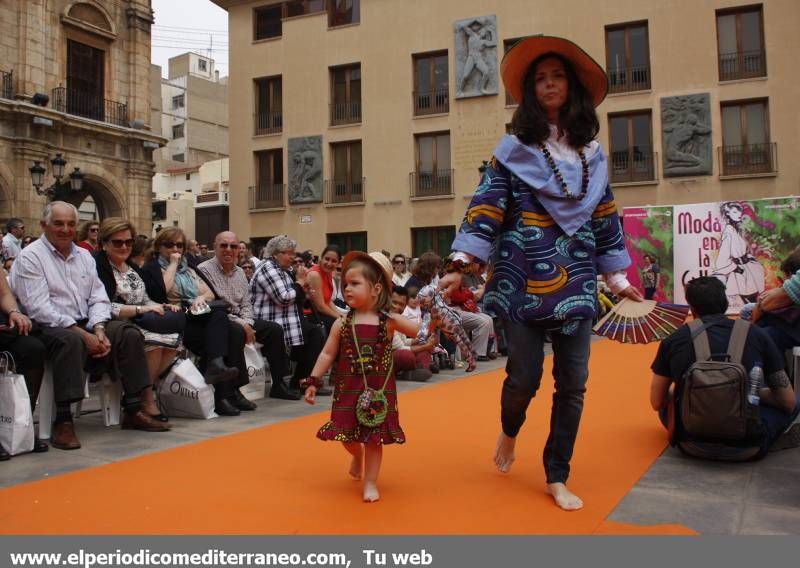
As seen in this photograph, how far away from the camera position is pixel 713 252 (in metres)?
15.1

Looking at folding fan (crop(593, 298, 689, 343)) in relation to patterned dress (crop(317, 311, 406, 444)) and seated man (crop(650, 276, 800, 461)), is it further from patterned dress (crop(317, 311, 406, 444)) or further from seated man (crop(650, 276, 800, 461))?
patterned dress (crop(317, 311, 406, 444))

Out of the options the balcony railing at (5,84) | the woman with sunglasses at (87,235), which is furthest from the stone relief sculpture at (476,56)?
the woman with sunglasses at (87,235)

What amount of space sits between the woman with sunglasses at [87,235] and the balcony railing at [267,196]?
17615mm

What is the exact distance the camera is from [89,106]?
74.8ft

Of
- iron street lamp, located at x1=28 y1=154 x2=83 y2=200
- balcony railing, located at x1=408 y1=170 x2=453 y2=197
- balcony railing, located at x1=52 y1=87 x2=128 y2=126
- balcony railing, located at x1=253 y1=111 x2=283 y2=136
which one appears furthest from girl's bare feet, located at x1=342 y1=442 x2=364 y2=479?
balcony railing, located at x1=253 y1=111 x2=283 y2=136

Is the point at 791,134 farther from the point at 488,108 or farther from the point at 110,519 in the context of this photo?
the point at 110,519

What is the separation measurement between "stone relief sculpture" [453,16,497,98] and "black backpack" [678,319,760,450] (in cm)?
2122

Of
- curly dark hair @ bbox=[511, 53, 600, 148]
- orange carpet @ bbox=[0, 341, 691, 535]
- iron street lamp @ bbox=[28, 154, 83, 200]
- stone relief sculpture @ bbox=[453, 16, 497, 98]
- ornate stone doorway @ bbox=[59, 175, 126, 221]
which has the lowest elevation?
orange carpet @ bbox=[0, 341, 691, 535]

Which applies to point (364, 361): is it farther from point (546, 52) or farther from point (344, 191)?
point (344, 191)

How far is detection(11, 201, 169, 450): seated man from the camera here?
14.5 feet

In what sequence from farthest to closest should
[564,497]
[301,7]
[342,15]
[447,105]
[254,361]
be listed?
[301,7]
[342,15]
[447,105]
[254,361]
[564,497]

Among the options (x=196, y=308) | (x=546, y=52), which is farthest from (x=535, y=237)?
(x=196, y=308)

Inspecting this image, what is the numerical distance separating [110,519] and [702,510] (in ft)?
8.49

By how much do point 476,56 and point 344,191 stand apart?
688 centimetres
